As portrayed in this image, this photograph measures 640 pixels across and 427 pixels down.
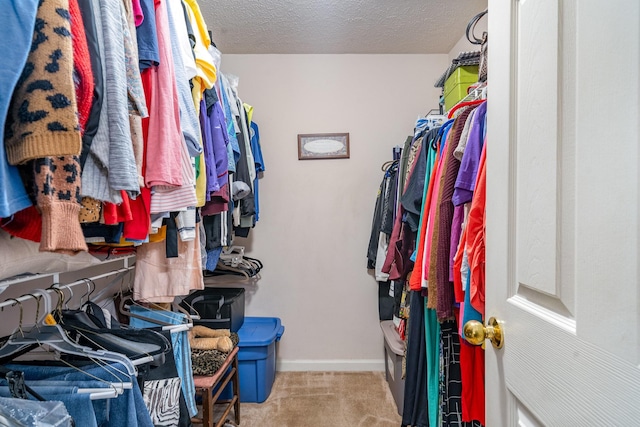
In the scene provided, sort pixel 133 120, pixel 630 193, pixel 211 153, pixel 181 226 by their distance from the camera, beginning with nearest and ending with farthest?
pixel 630 193 → pixel 133 120 → pixel 181 226 → pixel 211 153

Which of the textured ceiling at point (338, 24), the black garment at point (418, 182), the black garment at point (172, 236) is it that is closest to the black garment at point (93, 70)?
the black garment at point (172, 236)

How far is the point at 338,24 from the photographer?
81.7 inches

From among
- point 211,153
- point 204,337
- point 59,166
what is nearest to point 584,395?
point 59,166

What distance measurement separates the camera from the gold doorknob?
2.21 feet

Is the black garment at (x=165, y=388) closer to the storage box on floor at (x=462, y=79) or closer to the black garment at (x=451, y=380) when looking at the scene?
the black garment at (x=451, y=380)

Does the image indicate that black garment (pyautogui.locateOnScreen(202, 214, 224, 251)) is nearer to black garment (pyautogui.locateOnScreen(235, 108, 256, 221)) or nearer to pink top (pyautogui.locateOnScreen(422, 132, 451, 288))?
black garment (pyautogui.locateOnScreen(235, 108, 256, 221))

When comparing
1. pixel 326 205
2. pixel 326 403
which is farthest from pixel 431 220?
pixel 326 403

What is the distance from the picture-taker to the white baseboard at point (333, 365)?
241 cm

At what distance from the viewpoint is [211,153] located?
4.13ft

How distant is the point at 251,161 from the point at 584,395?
1751mm

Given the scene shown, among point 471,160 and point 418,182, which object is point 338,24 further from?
point 471,160

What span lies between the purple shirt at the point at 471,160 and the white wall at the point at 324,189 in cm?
144

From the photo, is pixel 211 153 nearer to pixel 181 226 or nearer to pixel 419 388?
pixel 181 226

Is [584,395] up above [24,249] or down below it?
below
